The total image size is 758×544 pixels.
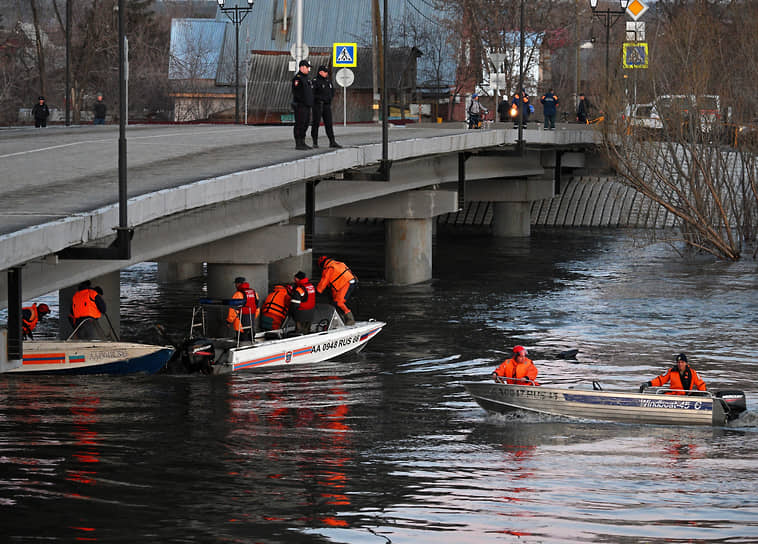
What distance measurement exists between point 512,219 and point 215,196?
117ft

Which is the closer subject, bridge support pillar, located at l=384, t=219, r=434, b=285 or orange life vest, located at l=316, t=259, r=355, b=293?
orange life vest, located at l=316, t=259, r=355, b=293

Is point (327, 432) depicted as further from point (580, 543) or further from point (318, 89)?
point (318, 89)

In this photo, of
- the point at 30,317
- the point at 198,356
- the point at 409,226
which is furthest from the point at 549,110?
the point at 30,317

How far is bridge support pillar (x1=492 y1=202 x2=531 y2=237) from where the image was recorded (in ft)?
185

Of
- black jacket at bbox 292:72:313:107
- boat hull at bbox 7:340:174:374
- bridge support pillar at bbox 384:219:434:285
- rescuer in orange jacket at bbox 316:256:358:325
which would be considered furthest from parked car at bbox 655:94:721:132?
boat hull at bbox 7:340:174:374

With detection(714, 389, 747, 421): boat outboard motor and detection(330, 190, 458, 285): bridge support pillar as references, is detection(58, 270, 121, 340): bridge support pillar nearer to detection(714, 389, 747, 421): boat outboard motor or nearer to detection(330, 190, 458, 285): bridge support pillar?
detection(714, 389, 747, 421): boat outboard motor

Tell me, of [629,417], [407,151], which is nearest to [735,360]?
[629,417]

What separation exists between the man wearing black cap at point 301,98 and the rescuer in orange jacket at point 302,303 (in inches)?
118

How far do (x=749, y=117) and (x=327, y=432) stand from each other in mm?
27149

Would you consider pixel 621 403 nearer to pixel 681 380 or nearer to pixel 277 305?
pixel 681 380

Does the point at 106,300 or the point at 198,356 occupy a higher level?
the point at 106,300

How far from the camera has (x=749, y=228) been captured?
149 feet

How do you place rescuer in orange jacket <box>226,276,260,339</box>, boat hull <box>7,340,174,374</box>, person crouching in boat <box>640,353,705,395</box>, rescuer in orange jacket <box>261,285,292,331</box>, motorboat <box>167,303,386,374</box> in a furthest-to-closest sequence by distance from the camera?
rescuer in orange jacket <box>261,285,292,331</box>, rescuer in orange jacket <box>226,276,260,339</box>, motorboat <box>167,303,386,374</box>, boat hull <box>7,340,174,374</box>, person crouching in boat <box>640,353,705,395</box>

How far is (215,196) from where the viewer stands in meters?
22.0
